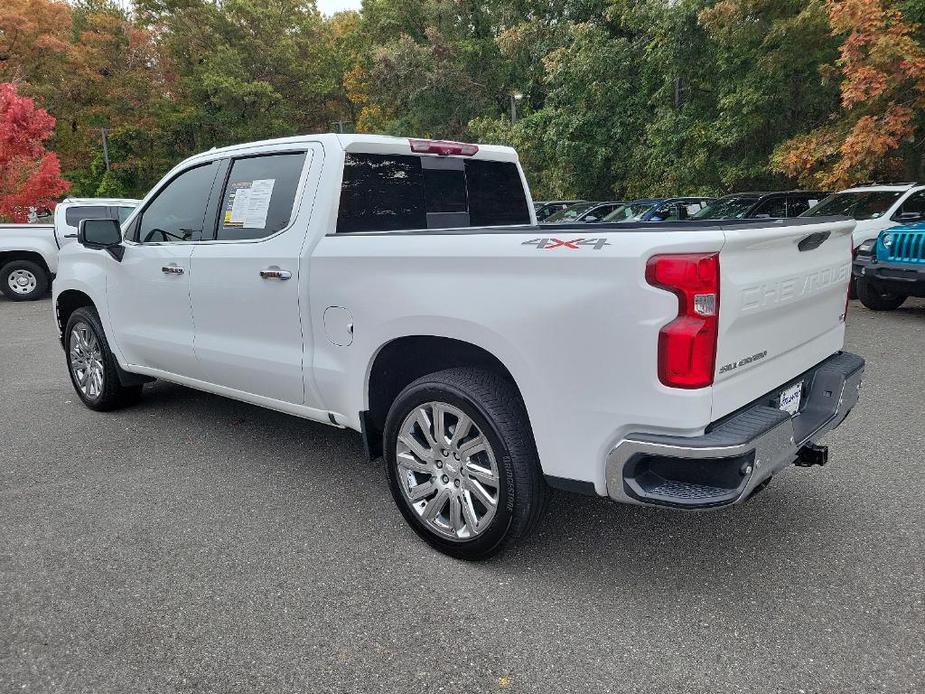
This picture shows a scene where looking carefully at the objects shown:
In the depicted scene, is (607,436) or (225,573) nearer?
(607,436)

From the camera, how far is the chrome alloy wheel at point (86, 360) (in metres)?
5.44

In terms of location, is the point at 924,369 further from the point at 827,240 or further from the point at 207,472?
the point at 207,472

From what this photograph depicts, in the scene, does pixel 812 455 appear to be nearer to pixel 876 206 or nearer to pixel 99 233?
pixel 99 233

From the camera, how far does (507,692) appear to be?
2.31 m

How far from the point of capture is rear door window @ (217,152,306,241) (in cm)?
376

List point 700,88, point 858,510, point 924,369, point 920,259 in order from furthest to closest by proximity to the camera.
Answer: point 700,88 < point 920,259 < point 924,369 < point 858,510

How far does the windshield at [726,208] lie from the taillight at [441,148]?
894cm

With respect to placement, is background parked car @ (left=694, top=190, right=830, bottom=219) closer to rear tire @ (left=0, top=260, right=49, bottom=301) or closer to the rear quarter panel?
the rear quarter panel

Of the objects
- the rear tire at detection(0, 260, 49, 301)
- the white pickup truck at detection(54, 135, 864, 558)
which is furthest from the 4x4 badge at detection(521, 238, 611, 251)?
the rear tire at detection(0, 260, 49, 301)

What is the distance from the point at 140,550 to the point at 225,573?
1.74ft

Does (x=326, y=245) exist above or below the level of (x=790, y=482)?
above

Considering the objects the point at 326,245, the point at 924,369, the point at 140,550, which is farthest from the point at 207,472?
the point at 924,369

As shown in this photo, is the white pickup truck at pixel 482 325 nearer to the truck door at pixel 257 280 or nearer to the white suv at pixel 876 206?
the truck door at pixel 257 280

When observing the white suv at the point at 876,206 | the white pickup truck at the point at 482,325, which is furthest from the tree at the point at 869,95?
the white pickup truck at the point at 482,325
